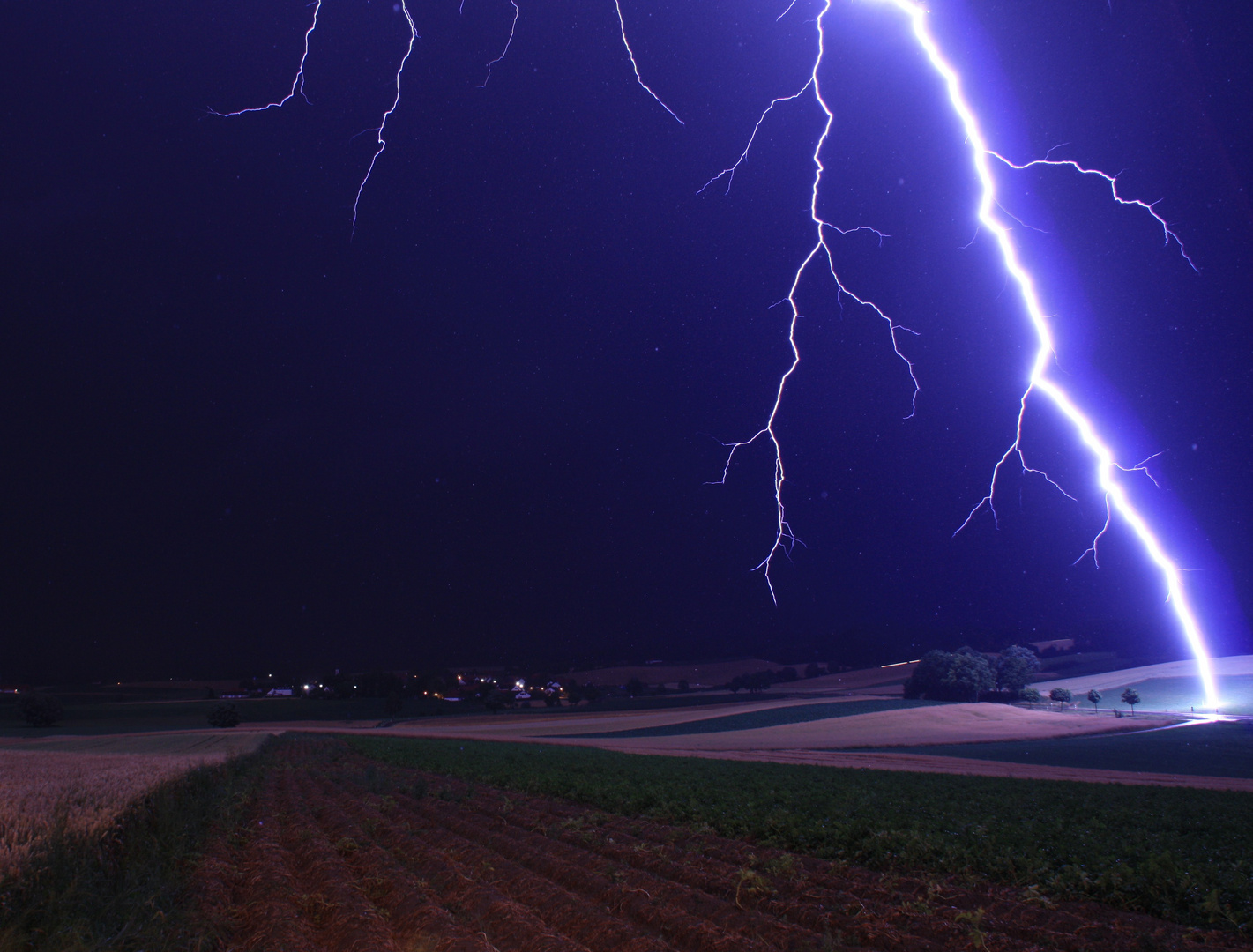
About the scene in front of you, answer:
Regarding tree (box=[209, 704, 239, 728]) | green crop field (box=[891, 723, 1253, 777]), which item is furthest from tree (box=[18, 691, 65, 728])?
green crop field (box=[891, 723, 1253, 777])

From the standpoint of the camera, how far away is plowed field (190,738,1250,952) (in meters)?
6.41

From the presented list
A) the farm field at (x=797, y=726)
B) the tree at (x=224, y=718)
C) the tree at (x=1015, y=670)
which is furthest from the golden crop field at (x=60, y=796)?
the tree at (x=1015, y=670)

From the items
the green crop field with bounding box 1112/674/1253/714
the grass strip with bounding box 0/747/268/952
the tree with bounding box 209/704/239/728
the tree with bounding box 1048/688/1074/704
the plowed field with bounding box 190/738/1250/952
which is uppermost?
the grass strip with bounding box 0/747/268/952

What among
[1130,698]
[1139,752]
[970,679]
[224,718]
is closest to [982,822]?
[1139,752]

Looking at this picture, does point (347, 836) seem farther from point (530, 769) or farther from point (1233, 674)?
point (1233, 674)

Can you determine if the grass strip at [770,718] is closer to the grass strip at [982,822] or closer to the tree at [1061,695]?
the tree at [1061,695]

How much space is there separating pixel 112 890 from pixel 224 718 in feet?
260

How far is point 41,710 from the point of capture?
71188 mm

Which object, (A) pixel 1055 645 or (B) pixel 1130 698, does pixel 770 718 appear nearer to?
(B) pixel 1130 698

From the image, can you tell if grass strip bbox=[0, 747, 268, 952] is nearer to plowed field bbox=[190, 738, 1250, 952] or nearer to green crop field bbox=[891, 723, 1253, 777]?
plowed field bbox=[190, 738, 1250, 952]

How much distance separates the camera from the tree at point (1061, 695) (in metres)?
73.9

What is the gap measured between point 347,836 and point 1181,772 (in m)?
41.3

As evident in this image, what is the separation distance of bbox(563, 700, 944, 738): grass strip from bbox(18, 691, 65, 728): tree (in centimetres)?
6175

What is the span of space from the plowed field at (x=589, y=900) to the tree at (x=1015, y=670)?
7953cm
